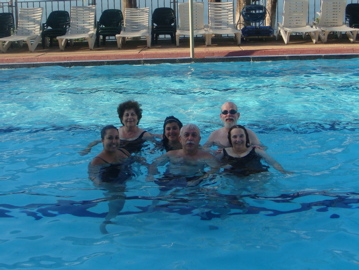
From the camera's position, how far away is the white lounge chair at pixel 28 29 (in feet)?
47.4

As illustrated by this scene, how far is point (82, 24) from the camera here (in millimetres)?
15195

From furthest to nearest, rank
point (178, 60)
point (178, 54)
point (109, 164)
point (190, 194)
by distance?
point (178, 54) → point (178, 60) → point (109, 164) → point (190, 194)

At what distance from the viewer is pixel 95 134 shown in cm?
745

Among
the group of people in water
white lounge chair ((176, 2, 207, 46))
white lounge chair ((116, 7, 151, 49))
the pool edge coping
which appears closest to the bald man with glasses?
the group of people in water

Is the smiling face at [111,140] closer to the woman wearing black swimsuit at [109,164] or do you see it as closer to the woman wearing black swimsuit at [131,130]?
the woman wearing black swimsuit at [109,164]

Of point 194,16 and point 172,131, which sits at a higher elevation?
point 194,16

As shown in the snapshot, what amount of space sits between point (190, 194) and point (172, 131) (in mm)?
1079

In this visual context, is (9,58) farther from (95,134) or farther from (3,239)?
(3,239)

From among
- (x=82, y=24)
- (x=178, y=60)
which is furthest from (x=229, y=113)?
(x=82, y=24)

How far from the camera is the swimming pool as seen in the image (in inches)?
150

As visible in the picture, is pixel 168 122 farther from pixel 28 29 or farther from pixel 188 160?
pixel 28 29

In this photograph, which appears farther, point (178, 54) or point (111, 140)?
point (178, 54)

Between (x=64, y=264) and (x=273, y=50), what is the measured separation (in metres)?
10.4

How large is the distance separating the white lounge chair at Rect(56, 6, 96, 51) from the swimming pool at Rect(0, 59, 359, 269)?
4656 millimetres
